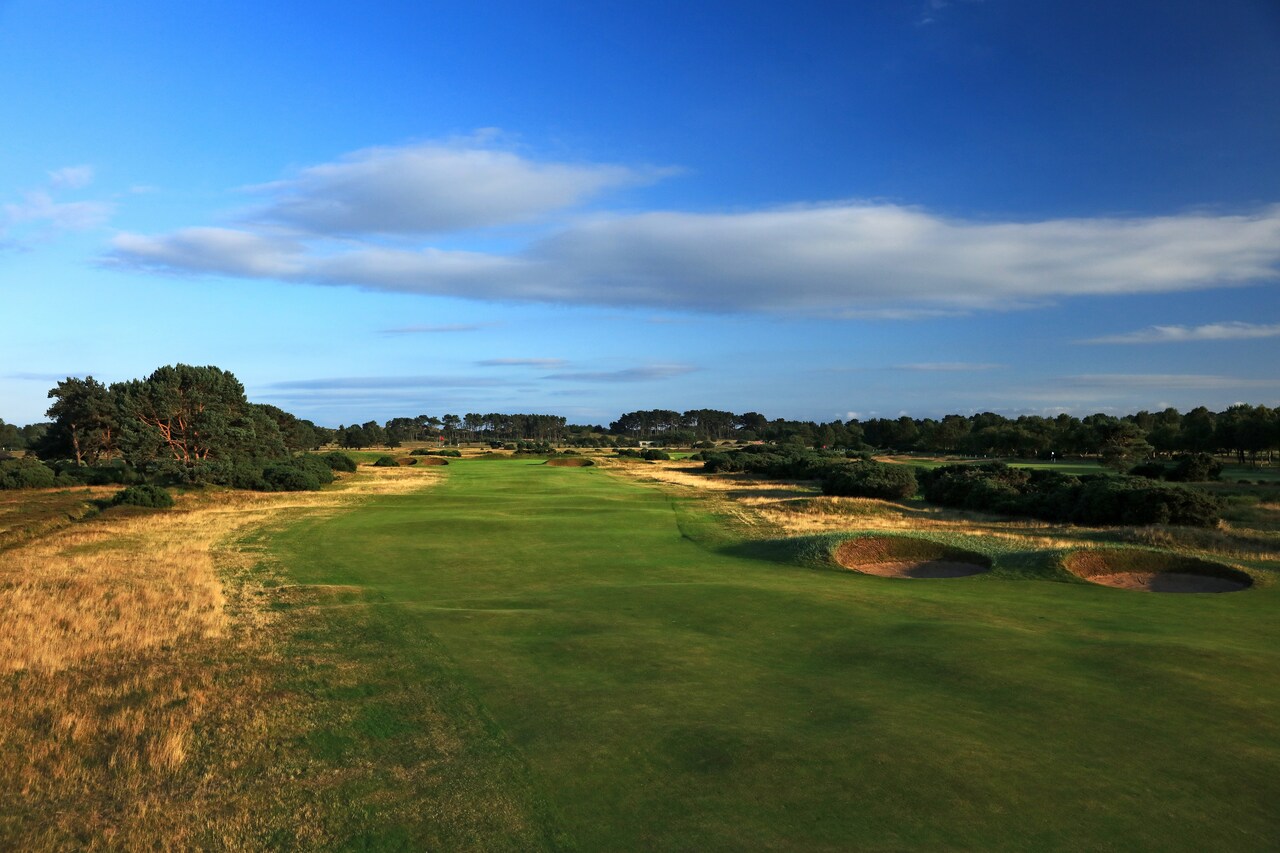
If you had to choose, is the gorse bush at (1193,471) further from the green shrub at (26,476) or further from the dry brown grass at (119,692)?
the green shrub at (26,476)

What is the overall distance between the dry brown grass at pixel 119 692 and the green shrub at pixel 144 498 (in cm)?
1709

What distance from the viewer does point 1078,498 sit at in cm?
3747

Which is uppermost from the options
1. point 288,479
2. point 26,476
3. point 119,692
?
point 26,476

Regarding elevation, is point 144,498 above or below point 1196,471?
below

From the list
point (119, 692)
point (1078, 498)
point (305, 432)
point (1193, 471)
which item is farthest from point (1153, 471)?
point (305, 432)

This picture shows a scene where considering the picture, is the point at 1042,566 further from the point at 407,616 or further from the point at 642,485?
the point at 642,485

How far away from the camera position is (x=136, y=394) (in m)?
64.6

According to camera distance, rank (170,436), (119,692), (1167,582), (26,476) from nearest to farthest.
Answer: (119,692), (1167,582), (26,476), (170,436)

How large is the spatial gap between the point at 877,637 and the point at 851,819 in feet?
24.3

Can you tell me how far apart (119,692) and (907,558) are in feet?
70.6

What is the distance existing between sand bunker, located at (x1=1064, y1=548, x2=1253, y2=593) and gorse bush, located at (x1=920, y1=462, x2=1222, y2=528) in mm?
11640

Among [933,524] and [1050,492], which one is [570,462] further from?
[933,524]

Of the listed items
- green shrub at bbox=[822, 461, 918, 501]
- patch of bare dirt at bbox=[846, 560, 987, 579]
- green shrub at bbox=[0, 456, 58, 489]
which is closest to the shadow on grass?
patch of bare dirt at bbox=[846, 560, 987, 579]

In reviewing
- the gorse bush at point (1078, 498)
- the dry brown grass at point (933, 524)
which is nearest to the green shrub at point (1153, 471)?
the gorse bush at point (1078, 498)
